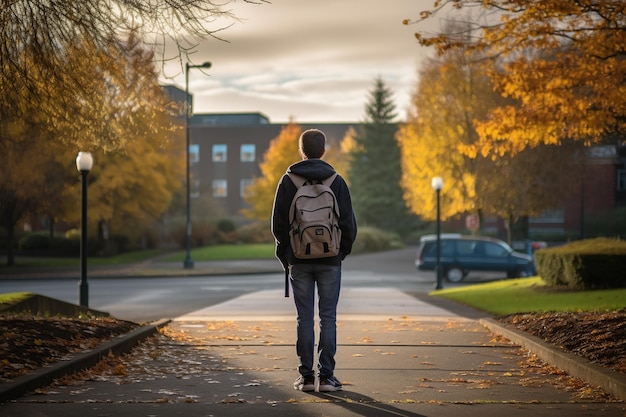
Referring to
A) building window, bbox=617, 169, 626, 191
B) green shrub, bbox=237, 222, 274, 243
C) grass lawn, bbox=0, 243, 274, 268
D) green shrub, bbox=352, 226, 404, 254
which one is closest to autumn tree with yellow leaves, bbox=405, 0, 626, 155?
grass lawn, bbox=0, 243, 274, 268

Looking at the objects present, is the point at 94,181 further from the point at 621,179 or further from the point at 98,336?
the point at 621,179

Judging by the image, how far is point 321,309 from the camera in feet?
24.5

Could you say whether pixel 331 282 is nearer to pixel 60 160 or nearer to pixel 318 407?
pixel 318 407

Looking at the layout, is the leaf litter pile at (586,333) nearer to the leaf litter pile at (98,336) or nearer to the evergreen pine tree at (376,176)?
the leaf litter pile at (98,336)

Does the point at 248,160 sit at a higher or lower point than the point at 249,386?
higher

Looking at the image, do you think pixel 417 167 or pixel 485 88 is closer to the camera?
pixel 485 88

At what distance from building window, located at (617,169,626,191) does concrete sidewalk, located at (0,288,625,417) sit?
201 feet

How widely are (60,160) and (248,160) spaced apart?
55.7 m

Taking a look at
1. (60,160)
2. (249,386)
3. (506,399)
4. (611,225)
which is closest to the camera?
(506,399)

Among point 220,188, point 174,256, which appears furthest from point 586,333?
point 220,188

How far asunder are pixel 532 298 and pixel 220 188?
77209mm

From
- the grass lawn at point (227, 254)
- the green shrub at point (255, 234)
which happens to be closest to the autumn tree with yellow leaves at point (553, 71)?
the grass lawn at point (227, 254)

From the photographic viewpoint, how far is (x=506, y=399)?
7168 mm

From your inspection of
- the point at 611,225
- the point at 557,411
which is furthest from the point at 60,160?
the point at 611,225
